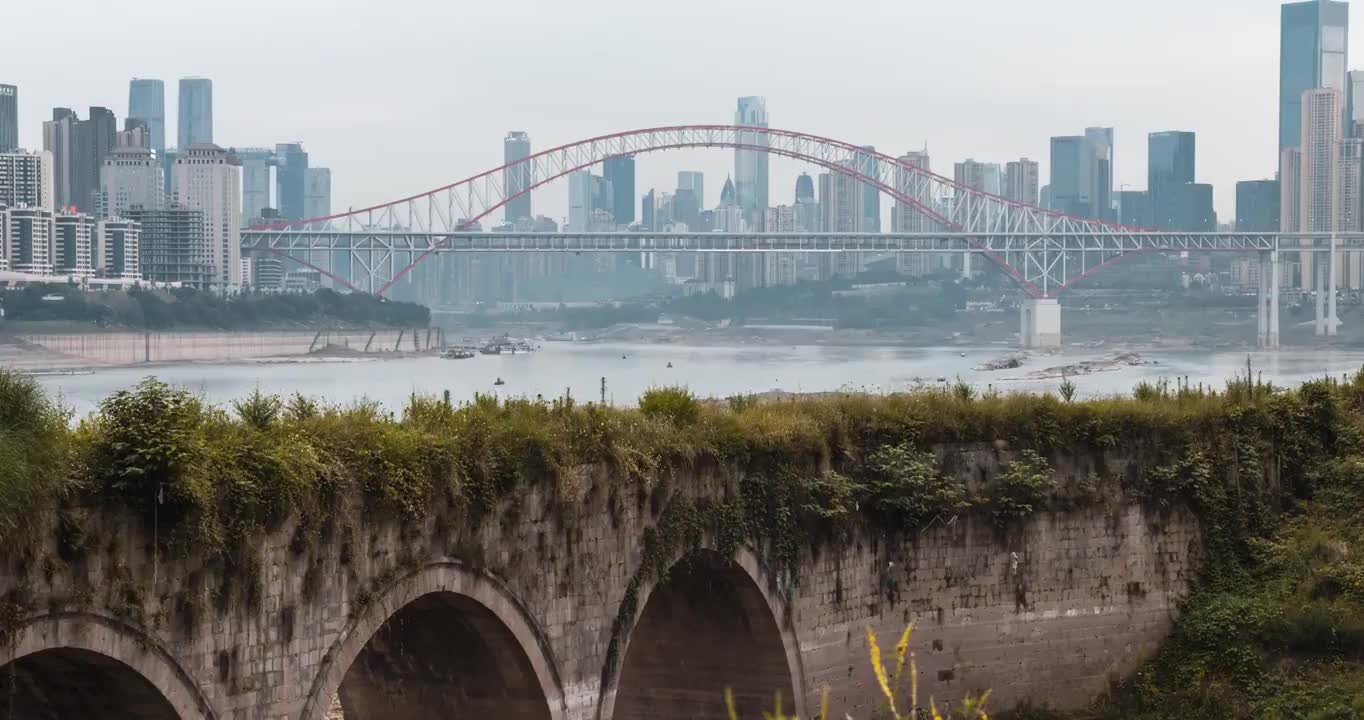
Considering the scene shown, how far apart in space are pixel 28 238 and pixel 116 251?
4379 mm

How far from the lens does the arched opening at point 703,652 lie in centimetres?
1367

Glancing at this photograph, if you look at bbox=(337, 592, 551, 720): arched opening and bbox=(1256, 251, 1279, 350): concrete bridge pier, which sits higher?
bbox=(1256, 251, 1279, 350): concrete bridge pier

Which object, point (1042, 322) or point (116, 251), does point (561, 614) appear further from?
point (116, 251)

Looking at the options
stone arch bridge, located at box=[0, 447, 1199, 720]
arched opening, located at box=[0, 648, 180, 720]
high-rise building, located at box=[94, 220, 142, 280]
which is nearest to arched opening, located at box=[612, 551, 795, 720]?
stone arch bridge, located at box=[0, 447, 1199, 720]

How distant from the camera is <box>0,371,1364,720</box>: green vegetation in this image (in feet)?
29.5

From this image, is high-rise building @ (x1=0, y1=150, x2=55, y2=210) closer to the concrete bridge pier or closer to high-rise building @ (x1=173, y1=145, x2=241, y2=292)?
high-rise building @ (x1=173, y1=145, x2=241, y2=292)

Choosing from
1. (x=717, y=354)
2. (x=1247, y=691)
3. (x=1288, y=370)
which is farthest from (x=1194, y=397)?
(x=717, y=354)

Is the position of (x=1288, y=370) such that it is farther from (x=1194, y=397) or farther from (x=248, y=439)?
(x=248, y=439)

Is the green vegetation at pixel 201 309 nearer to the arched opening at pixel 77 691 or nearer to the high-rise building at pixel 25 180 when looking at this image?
the high-rise building at pixel 25 180

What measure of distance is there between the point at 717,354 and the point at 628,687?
230ft

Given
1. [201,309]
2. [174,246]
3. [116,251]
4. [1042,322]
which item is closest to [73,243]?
[116,251]

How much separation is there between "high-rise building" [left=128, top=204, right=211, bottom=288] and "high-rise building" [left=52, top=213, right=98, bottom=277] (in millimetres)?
3297

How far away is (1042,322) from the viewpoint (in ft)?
288

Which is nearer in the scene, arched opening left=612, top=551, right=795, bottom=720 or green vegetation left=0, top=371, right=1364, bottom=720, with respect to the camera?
green vegetation left=0, top=371, right=1364, bottom=720
